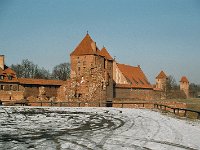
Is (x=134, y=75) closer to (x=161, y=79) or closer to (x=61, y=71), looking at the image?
(x=161, y=79)

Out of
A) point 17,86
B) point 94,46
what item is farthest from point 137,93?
point 17,86

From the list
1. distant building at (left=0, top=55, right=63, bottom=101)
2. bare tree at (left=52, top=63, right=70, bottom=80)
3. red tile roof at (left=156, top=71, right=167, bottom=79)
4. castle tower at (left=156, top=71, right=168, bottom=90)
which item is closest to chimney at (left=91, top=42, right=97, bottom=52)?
distant building at (left=0, top=55, right=63, bottom=101)

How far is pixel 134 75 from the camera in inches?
3467

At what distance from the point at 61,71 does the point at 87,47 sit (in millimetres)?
41204

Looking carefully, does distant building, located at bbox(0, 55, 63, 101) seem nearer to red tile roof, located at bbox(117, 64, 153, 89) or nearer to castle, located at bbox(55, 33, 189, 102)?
castle, located at bbox(55, 33, 189, 102)

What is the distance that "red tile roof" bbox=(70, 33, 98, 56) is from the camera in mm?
61688

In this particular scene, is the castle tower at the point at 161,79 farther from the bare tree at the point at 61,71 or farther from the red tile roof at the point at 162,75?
the bare tree at the point at 61,71

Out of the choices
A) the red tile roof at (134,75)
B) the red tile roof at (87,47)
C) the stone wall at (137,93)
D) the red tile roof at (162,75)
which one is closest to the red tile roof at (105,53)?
the red tile roof at (87,47)

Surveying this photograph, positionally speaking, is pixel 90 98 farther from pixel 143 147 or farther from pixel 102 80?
pixel 143 147

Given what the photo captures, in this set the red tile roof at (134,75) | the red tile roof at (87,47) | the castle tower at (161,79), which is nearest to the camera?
the red tile roof at (87,47)

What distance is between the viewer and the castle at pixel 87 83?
41906mm

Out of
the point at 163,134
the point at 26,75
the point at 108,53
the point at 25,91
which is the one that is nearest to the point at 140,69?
the point at 108,53

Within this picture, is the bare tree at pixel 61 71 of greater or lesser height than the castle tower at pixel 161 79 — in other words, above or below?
above

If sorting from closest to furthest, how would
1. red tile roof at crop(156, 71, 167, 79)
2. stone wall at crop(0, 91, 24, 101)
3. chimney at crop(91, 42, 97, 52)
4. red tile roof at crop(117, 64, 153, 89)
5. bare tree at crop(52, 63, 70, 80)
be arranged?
stone wall at crop(0, 91, 24, 101) < chimney at crop(91, 42, 97, 52) < red tile roof at crop(117, 64, 153, 89) < bare tree at crop(52, 63, 70, 80) < red tile roof at crop(156, 71, 167, 79)
